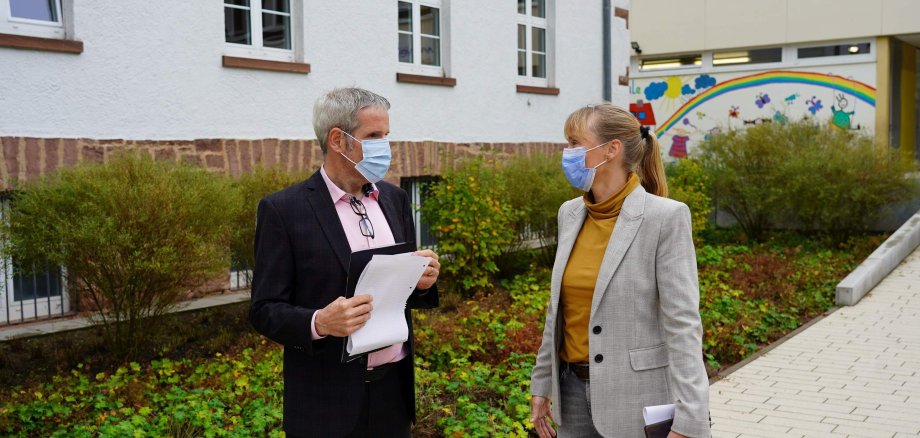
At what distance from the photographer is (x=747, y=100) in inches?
824

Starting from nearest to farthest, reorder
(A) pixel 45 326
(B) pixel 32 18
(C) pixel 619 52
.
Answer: (A) pixel 45 326 < (B) pixel 32 18 < (C) pixel 619 52

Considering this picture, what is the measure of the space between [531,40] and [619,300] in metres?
11.0

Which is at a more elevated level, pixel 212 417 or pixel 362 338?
pixel 362 338

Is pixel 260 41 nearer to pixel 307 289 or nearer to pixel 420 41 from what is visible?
pixel 420 41

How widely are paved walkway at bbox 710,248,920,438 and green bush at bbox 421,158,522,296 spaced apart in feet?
10.2

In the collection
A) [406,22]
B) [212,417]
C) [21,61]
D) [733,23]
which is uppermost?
[733,23]

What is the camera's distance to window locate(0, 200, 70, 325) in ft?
24.4

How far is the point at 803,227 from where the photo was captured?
14.2 metres

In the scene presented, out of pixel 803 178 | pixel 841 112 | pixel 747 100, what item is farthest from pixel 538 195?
pixel 747 100

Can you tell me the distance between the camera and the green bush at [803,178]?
13094 mm

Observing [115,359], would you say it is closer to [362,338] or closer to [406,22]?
[362,338]

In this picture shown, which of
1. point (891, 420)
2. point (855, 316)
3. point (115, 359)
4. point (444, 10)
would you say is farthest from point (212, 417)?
point (444, 10)

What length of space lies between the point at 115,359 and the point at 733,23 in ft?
59.0

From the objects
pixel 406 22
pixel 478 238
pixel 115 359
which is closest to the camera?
pixel 115 359
